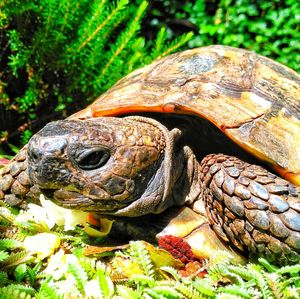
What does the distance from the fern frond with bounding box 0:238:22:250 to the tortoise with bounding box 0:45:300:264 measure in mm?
267

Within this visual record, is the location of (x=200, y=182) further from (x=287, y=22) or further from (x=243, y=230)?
(x=287, y=22)

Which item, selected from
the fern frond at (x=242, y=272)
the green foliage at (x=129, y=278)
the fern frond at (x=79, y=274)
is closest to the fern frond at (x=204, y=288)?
the green foliage at (x=129, y=278)

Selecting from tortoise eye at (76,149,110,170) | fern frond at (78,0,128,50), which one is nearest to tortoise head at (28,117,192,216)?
tortoise eye at (76,149,110,170)

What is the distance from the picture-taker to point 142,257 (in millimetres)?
1995

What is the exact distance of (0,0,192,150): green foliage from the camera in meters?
3.70

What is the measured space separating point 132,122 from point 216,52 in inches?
28.2

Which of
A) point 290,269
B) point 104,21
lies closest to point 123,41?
point 104,21

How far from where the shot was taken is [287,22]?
5.32 m

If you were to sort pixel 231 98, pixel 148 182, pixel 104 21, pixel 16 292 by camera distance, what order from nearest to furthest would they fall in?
pixel 16 292 → pixel 148 182 → pixel 231 98 → pixel 104 21

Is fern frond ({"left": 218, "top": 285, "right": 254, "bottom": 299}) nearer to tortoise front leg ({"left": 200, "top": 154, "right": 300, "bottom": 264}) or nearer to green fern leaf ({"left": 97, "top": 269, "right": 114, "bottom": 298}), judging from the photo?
tortoise front leg ({"left": 200, "top": 154, "right": 300, "bottom": 264})

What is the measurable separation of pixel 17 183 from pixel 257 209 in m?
1.27

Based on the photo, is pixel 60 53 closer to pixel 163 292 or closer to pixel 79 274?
pixel 79 274

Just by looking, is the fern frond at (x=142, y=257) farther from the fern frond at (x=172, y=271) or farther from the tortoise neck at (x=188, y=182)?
the tortoise neck at (x=188, y=182)

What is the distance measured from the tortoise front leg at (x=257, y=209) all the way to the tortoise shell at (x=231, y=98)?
0.38 feet
